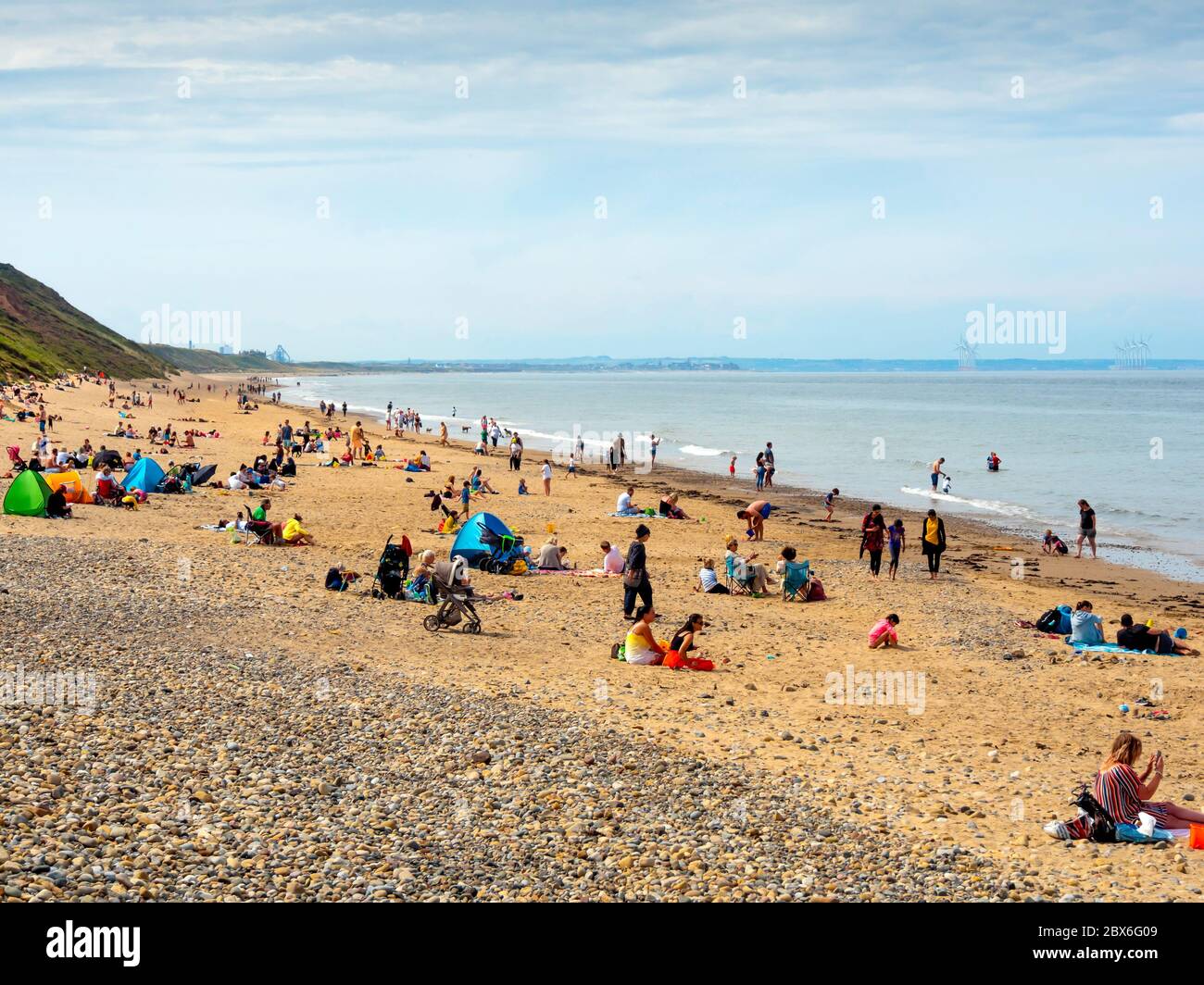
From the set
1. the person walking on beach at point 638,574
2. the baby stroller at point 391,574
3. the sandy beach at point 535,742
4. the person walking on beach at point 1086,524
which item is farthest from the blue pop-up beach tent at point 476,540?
the person walking on beach at point 1086,524

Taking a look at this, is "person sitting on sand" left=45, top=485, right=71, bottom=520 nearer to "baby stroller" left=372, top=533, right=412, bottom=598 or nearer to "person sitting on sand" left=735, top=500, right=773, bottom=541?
"baby stroller" left=372, top=533, right=412, bottom=598

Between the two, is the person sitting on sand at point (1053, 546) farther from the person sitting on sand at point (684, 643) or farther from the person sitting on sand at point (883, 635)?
the person sitting on sand at point (684, 643)

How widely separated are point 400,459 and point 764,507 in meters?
19.5

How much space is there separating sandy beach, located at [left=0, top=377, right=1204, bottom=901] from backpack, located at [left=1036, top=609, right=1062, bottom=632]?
2.60ft

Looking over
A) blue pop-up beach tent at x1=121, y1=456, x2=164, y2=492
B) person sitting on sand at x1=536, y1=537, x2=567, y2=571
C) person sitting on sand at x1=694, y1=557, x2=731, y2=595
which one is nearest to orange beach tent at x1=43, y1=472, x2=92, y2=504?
blue pop-up beach tent at x1=121, y1=456, x2=164, y2=492

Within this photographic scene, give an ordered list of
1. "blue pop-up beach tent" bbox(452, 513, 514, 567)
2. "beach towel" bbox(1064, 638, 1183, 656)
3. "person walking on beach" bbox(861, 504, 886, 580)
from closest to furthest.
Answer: "beach towel" bbox(1064, 638, 1183, 656) < "blue pop-up beach tent" bbox(452, 513, 514, 567) < "person walking on beach" bbox(861, 504, 886, 580)

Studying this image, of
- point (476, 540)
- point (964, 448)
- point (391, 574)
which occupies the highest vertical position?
point (964, 448)

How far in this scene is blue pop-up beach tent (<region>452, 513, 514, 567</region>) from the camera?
20.3 meters

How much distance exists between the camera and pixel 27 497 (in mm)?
21844

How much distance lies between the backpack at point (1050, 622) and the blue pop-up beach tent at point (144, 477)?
20855 millimetres

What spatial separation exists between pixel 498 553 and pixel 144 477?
1162cm

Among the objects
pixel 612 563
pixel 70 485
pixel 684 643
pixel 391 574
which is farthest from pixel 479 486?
pixel 684 643

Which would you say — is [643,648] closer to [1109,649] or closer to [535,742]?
[535,742]
